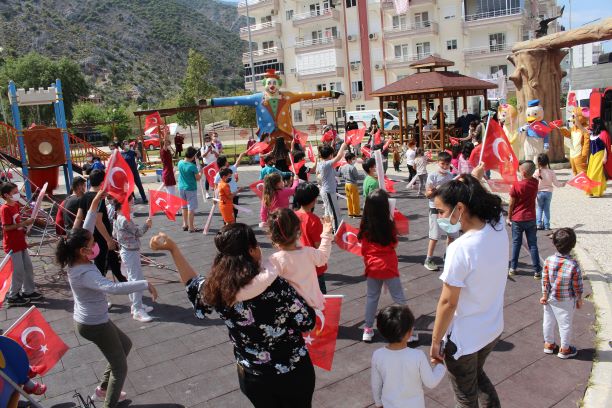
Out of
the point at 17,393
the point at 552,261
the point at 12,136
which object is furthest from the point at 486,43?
the point at 17,393

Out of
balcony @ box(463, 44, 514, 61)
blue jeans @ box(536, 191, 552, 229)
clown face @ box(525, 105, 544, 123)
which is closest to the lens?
blue jeans @ box(536, 191, 552, 229)

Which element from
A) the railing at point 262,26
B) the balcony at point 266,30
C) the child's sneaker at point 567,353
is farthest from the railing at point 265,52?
the child's sneaker at point 567,353

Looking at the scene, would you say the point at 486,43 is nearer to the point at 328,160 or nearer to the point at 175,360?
the point at 328,160

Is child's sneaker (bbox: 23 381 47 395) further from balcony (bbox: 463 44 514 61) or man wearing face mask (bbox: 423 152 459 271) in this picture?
balcony (bbox: 463 44 514 61)

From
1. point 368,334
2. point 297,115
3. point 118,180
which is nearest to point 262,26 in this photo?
point 297,115

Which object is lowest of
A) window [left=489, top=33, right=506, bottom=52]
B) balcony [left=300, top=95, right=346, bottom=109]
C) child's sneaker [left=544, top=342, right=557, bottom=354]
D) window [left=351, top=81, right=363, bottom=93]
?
child's sneaker [left=544, top=342, right=557, bottom=354]

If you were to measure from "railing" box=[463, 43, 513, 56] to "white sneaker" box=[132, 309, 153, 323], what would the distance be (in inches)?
1560

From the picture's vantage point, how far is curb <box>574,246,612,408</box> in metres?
4.01

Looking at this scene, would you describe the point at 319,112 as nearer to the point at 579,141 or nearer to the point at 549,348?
the point at 579,141

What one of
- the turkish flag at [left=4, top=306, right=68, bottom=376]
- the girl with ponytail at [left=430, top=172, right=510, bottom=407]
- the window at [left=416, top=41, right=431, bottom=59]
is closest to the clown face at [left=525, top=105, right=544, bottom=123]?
the girl with ponytail at [left=430, top=172, right=510, bottom=407]

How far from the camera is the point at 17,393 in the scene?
347 cm

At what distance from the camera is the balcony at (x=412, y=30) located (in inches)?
1650

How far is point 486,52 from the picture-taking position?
40.2 metres

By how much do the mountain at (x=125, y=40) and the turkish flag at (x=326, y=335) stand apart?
91194mm
